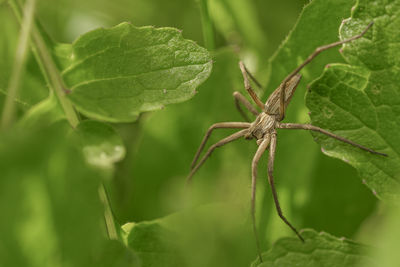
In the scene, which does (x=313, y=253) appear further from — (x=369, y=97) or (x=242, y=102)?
(x=242, y=102)

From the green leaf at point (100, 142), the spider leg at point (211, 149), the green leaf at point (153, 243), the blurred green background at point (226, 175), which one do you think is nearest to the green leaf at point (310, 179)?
the blurred green background at point (226, 175)

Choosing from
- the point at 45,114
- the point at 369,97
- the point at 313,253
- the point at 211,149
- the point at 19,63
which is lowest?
the point at 313,253

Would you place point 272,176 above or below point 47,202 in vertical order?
below

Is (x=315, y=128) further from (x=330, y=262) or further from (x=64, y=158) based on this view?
(x=64, y=158)

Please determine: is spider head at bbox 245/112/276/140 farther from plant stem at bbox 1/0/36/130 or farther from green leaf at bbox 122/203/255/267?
plant stem at bbox 1/0/36/130

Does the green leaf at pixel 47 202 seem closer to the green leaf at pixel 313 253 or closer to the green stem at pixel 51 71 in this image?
the green stem at pixel 51 71

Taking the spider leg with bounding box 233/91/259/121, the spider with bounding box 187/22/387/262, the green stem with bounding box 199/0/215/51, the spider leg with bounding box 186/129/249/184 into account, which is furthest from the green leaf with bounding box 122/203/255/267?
the green stem with bounding box 199/0/215/51

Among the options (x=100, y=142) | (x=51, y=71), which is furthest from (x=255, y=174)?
(x=51, y=71)
